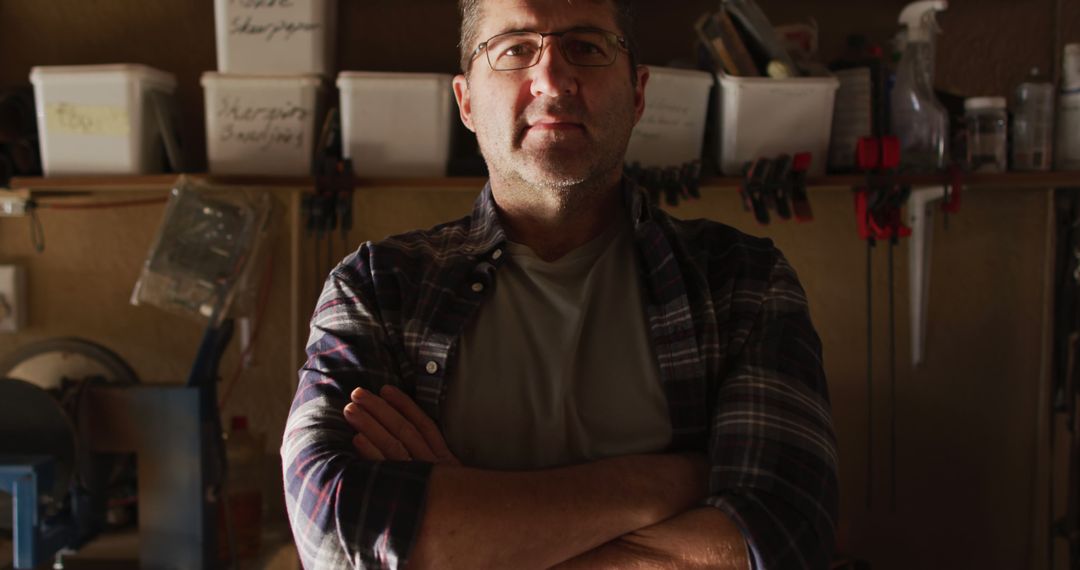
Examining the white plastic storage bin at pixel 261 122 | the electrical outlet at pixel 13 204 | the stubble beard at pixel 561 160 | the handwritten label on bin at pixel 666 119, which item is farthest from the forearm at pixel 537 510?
the electrical outlet at pixel 13 204

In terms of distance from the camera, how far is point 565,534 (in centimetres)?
86

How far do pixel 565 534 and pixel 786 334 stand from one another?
0.37 metres

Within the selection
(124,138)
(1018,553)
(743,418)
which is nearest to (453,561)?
(743,418)

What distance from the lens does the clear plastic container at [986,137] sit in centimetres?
159

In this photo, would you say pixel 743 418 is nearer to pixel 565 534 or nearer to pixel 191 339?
pixel 565 534

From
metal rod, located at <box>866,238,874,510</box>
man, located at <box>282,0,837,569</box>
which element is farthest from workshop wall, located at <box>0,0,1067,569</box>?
man, located at <box>282,0,837,569</box>

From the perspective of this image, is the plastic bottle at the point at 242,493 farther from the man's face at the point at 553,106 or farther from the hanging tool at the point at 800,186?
the hanging tool at the point at 800,186

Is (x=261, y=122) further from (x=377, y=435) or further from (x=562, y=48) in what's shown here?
(x=377, y=435)

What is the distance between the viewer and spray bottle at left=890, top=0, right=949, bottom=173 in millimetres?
1588

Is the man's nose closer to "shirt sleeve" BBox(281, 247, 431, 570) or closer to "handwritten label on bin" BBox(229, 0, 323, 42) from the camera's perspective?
"shirt sleeve" BBox(281, 247, 431, 570)

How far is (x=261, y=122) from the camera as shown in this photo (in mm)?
1589

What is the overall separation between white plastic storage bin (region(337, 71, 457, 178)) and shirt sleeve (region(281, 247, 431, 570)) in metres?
0.58

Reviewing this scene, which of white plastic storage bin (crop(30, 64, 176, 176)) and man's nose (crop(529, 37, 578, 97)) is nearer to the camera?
man's nose (crop(529, 37, 578, 97))

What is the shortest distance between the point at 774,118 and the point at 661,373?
29.5 inches
